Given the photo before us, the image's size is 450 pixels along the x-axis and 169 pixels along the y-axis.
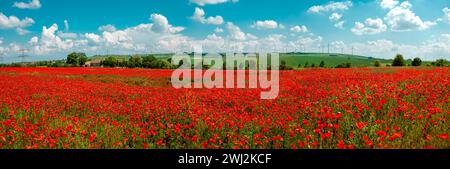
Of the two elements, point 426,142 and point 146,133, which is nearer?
point 426,142

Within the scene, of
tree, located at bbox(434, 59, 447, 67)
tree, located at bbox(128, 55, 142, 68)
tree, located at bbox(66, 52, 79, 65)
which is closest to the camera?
tree, located at bbox(434, 59, 447, 67)

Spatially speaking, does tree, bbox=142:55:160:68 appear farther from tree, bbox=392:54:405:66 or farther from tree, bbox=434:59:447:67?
tree, bbox=434:59:447:67

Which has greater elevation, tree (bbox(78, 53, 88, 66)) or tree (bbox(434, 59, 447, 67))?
tree (bbox(78, 53, 88, 66))

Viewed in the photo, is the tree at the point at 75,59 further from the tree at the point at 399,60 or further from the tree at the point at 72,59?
the tree at the point at 399,60

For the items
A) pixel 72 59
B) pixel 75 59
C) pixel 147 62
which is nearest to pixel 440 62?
pixel 147 62

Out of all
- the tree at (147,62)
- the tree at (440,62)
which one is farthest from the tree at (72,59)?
the tree at (440,62)

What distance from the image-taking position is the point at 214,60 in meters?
78.6

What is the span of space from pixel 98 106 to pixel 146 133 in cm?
516

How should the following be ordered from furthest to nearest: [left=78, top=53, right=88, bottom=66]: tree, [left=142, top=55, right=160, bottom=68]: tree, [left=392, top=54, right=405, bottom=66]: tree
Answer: [left=78, top=53, right=88, bottom=66]: tree, [left=142, top=55, right=160, bottom=68]: tree, [left=392, top=54, right=405, bottom=66]: tree

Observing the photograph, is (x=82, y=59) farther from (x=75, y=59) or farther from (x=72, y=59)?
(x=72, y=59)

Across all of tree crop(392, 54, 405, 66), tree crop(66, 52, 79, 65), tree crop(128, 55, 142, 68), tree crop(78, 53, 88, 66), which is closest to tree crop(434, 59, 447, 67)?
tree crop(392, 54, 405, 66)

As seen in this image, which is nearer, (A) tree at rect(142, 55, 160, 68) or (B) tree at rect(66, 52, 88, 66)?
(A) tree at rect(142, 55, 160, 68)
